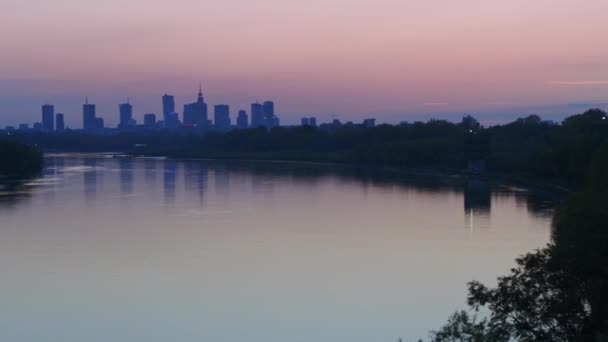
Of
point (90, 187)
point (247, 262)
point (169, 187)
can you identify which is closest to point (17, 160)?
point (90, 187)

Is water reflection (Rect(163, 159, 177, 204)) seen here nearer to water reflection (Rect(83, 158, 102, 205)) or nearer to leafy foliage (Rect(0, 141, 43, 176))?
water reflection (Rect(83, 158, 102, 205))

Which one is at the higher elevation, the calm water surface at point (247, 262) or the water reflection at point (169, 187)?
the water reflection at point (169, 187)

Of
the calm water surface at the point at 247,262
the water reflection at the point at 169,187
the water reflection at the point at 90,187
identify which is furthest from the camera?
the water reflection at the point at 90,187

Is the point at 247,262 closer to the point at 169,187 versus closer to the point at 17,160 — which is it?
the point at 169,187

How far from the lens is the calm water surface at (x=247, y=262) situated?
5777 millimetres

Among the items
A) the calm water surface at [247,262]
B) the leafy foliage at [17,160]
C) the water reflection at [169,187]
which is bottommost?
the calm water surface at [247,262]

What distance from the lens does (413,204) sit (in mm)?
14039

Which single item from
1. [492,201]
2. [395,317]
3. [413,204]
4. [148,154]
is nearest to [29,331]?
[395,317]

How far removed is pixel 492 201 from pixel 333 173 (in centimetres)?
981

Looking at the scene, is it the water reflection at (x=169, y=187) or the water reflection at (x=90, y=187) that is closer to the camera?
the water reflection at (x=169, y=187)

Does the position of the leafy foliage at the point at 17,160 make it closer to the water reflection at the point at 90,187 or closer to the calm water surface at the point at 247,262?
the water reflection at the point at 90,187

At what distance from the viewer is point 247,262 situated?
8008 mm

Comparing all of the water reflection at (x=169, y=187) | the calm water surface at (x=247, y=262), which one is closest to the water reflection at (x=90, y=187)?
the calm water surface at (x=247, y=262)

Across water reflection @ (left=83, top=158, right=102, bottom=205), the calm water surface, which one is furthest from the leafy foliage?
the calm water surface
